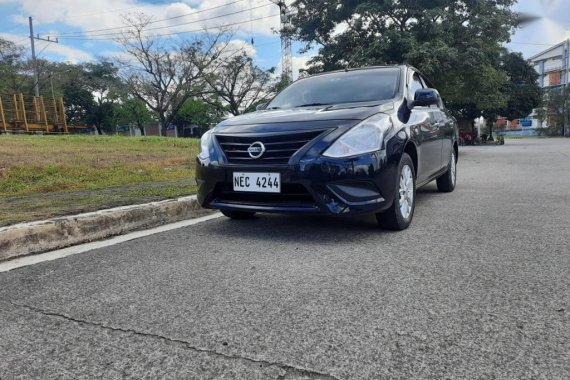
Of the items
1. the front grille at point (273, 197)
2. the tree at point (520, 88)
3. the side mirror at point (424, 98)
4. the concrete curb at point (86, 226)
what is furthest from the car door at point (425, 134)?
the tree at point (520, 88)

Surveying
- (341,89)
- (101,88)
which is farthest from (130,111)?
(341,89)

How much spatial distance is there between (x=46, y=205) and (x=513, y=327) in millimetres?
4125

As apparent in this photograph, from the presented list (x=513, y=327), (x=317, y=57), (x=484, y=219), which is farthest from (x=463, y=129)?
(x=513, y=327)

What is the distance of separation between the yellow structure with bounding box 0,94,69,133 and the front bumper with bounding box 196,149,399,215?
22.3m

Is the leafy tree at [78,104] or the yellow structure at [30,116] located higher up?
the leafy tree at [78,104]

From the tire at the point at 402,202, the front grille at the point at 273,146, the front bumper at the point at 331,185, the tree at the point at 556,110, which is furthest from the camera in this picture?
the tree at the point at 556,110

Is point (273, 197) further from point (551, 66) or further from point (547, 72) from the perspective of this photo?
point (551, 66)

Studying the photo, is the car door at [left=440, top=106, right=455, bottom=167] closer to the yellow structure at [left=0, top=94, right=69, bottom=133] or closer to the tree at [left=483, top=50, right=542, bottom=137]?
the yellow structure at [left=0, top=94, right=69, bottom=133]

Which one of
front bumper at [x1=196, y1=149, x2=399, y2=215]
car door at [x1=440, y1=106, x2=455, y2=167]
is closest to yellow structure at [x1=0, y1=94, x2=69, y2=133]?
car door at [x1=440, y1=106, x2=455, y2=167]

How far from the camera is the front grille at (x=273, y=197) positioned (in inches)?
127

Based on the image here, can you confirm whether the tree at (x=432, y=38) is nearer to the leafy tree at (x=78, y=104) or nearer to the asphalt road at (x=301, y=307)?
the asphalt road at (x=301, y=307)

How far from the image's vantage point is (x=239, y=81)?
41562 millimetres

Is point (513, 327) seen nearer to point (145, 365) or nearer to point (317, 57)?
point (145, 365)

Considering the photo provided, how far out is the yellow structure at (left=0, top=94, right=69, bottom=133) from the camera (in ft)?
74.7
